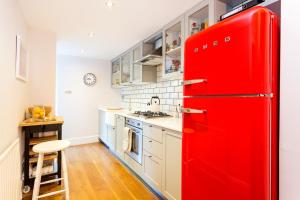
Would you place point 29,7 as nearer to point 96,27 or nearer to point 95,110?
point 96,27

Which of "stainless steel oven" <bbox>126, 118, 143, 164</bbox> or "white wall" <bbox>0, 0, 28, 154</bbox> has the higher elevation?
"white wall" <bbox>0, 0, 28, 154</bbox>

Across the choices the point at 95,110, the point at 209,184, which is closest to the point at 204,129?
the point at 209,184

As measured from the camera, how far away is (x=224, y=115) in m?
0.93

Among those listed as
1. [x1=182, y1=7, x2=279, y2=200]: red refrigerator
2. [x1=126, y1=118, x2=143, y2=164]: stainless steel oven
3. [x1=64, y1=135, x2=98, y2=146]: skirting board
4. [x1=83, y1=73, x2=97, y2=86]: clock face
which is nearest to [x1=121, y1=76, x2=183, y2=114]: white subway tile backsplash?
[x1=126, y1=118, x2=143, y2=164]: stainless steel oven

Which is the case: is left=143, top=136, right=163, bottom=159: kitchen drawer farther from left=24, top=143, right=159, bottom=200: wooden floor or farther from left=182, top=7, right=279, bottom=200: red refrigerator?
left=182, top=7, right=279, bottom=200: red refrigerator

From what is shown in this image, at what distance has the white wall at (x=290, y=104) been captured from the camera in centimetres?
75

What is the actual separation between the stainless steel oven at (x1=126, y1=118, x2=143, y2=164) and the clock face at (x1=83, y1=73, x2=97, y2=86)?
2.23m

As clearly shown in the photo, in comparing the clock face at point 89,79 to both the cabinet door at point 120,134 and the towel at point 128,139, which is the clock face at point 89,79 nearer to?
the cabinet door at point 120,134

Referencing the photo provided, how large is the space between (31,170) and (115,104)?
2.73 meters

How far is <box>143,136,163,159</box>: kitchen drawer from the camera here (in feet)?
6.26

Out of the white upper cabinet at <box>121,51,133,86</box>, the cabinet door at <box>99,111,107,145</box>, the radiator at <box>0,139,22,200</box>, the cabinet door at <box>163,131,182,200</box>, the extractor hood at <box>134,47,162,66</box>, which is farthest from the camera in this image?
the cabinet door at <box>99,111,107,145</box>

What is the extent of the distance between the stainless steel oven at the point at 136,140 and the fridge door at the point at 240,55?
1.44 meters

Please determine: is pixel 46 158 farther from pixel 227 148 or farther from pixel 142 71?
pixel 227 148

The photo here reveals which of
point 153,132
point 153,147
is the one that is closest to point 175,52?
point 153,132
